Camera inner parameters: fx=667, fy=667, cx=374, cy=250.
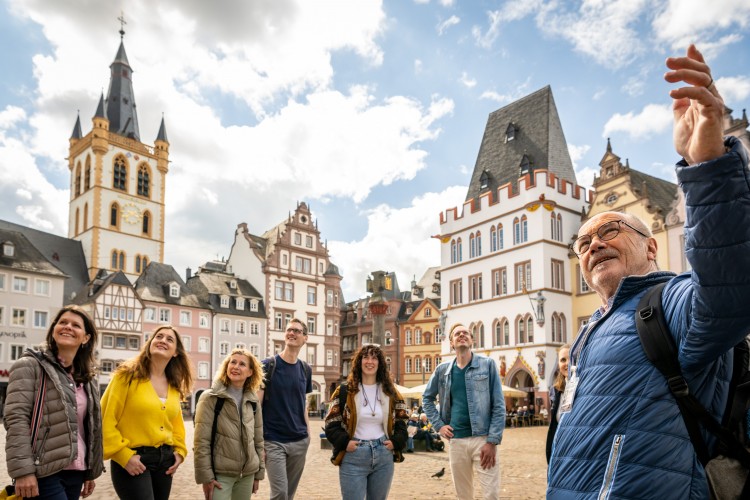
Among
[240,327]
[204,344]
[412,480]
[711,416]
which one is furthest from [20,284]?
[711,416]

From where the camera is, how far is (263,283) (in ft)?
173

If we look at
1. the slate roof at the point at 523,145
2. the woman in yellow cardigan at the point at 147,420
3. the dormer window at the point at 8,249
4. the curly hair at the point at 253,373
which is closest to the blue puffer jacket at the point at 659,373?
the woman in yellow cardigan at the point at 147,420

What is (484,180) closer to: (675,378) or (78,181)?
(675,378)

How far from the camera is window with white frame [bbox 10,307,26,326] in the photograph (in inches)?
1651

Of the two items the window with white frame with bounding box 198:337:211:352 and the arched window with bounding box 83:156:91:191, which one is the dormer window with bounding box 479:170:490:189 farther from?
the arched window with bounding box 83:156:91:191

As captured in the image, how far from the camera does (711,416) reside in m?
2.06

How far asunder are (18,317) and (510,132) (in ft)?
109

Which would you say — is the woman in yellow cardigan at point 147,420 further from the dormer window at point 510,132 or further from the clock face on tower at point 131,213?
the clock face on tower at point 131,213

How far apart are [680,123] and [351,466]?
4332mm

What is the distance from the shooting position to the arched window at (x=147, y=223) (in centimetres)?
6366

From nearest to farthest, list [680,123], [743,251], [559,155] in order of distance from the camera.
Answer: [743,251], [680,123], [559,155]

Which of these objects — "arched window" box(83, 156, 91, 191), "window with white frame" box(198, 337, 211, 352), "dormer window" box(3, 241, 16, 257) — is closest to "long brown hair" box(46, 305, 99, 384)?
"dormer window" box(3, 241, 16, 257)

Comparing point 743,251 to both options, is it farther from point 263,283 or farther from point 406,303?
point 406,303

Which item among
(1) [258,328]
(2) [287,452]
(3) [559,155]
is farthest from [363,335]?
(2) [287,452]
